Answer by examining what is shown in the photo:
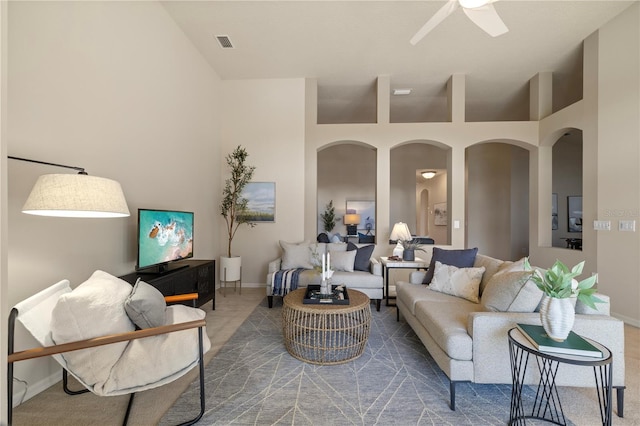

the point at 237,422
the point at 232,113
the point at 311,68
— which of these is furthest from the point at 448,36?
the point at 237,422

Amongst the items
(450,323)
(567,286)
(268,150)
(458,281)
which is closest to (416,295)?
(458,281)

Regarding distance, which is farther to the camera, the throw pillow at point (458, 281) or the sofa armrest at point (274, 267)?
the sofa armrest at point (274, 267)

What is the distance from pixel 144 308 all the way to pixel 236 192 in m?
3.17

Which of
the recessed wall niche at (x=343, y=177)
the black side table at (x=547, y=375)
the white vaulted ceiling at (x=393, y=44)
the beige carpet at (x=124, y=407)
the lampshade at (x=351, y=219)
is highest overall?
the white vaulted ceiling at (x=393, y=44)

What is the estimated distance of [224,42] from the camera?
392cm

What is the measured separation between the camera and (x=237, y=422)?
164 cm

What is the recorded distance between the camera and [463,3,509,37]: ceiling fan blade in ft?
7.63

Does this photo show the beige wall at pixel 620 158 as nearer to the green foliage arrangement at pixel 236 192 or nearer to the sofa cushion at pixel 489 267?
the sofa cushion at pixel 489 267

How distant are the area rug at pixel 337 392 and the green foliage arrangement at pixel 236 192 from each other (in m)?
2.52

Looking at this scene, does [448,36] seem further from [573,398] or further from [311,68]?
[573,398]

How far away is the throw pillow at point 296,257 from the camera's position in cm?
416

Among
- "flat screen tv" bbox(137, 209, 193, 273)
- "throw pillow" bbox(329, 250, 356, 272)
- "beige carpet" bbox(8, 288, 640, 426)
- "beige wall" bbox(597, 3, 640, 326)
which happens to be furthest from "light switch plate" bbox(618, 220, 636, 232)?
"flat screen tv" bbox(137, 209, 193, 273)

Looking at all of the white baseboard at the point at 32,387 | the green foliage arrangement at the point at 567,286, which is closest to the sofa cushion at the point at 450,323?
the green foliage arrangement at the point at 567,286

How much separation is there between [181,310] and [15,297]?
3.24ft
